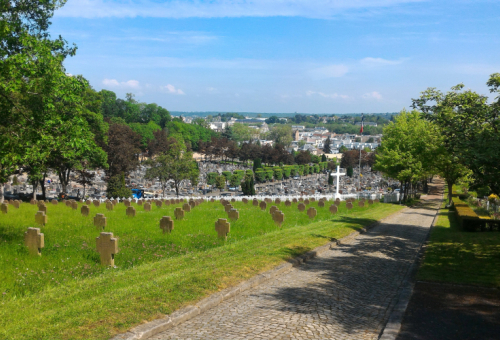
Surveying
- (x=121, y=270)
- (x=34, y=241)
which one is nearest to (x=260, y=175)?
(x=34, y=241)

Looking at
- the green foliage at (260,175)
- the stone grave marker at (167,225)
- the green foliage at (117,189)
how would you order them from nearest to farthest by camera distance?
the stone grave marker at (167,225), the green foliage at (117,189), the green foliage at (260,175)

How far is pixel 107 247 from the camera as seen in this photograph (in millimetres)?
11406

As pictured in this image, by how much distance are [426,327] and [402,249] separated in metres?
8.13

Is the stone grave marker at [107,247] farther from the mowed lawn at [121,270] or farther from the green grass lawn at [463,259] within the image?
the green grass lawn at [463,259]

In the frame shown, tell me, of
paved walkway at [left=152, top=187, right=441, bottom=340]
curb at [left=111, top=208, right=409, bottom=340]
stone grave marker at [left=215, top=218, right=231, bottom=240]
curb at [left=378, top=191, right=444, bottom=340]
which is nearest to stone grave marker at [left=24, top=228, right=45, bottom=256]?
stone grave marker at [left=215, top=218, right=231, bottom=240]

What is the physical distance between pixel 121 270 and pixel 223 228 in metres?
5.14

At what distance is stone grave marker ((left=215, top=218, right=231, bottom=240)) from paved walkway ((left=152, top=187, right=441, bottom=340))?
13.2ft

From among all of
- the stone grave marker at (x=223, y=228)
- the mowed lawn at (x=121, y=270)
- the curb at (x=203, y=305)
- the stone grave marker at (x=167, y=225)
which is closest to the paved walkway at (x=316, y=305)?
the curb at (x=203, y=305)

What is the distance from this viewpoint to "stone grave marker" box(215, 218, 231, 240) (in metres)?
15.4

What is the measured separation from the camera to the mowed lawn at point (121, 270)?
638cm

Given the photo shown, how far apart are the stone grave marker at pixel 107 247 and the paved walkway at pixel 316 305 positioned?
444 cm

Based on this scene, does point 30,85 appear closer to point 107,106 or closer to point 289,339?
point 289,339

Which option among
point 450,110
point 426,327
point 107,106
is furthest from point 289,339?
point 107,106

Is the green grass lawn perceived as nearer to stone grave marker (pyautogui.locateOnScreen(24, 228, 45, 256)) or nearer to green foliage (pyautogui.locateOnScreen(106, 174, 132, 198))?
stone grave marker (pyautogui.locateOnScreen(24, 228, 45, 256))
